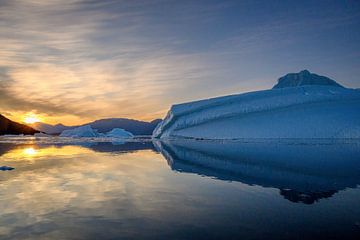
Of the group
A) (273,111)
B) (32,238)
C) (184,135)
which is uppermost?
(273,111)

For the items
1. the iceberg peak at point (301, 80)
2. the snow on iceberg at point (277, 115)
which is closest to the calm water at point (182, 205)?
the snow on iceberg at point (277, 115)

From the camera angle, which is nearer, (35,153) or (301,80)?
(35,153)

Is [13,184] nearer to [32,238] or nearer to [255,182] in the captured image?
[32,238]

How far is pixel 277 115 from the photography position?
22.9 metres

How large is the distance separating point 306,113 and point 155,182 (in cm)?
1857

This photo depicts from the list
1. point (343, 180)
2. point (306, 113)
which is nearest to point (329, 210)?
point (343, 180)

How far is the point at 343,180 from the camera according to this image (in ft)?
19.7

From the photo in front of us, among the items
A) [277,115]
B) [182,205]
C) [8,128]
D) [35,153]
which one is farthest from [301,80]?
[8,128]

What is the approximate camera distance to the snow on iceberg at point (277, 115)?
2094 centimetres

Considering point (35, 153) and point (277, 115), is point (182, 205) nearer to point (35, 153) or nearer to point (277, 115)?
point (35, 153)

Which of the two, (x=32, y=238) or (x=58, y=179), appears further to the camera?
(x=58, y=179)

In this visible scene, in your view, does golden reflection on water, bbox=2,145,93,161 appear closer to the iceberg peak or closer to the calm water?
the calm water

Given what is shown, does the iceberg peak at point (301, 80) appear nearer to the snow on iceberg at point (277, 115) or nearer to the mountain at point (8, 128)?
the snow on iceberg at point (277, 115)

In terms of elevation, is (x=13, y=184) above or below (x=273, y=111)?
below
